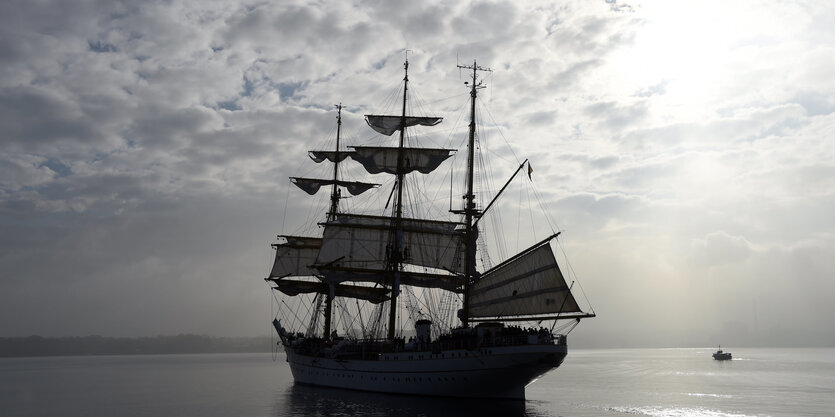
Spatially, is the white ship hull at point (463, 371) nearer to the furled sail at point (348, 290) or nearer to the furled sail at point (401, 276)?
the furled sail at point (401, 276)

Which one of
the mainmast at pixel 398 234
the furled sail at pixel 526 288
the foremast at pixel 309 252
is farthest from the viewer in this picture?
the foremast at pixel 309 252

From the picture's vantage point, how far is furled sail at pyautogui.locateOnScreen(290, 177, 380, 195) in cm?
8694

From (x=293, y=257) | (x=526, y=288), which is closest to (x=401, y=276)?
(x=526, y=288)

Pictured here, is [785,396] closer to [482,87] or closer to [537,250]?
[537,250]

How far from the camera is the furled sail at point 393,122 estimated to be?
74.3m

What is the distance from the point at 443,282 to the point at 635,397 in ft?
78.8

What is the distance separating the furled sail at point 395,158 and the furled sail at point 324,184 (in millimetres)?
11725

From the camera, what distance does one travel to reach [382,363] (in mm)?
57562

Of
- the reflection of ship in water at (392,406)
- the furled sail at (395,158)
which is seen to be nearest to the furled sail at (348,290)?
the furled sail at (395,158)

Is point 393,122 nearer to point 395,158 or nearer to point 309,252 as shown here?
point 395,158

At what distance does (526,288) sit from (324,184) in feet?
133

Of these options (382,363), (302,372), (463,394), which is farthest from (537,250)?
(302,372)

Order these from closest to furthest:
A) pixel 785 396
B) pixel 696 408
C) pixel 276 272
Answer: pixel 696 408 → pixel 785 396 → pixel 276 272

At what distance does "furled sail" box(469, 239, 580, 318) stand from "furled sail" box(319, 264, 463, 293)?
10471 millimetres
